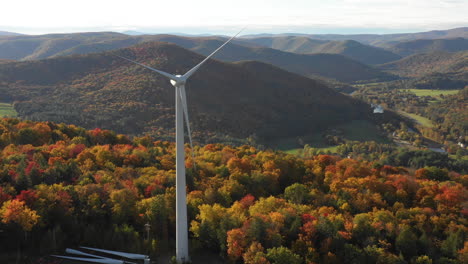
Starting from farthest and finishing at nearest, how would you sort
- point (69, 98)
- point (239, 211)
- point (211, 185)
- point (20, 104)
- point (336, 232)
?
1. point (69, 98)
2. point (20, 104)
3. point (211, 185)
4. point (239, 211)
5. point (336, 232)

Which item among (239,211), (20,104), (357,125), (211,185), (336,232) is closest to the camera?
(336,232)

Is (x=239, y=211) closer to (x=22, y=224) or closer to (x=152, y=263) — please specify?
(x=152, y=263)

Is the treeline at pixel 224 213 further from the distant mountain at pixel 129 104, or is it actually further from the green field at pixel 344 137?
the green field at pixel 344 137

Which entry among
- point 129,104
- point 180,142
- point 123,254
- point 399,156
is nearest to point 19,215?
point 123,254

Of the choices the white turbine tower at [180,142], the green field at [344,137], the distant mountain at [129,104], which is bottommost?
the green field at [344,137]

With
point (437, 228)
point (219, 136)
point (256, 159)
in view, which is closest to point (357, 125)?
point (219, 136)

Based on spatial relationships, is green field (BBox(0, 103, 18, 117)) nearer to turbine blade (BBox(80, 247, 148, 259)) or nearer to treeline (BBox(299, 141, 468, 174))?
treeline (BBox(299, 141, 468, 174))

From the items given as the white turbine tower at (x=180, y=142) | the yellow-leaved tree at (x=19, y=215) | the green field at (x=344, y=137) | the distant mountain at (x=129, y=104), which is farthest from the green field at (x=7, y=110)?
the white turbine tower at (x=180, y=142)
